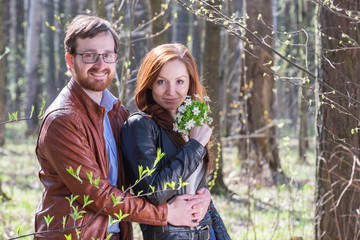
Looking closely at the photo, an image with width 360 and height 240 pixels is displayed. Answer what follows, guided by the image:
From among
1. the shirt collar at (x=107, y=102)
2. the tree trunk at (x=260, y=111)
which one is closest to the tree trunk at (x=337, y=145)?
the shirt collar at (x=107, y=102)

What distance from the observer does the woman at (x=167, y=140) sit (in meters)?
2.48

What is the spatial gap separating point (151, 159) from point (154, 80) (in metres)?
0.50

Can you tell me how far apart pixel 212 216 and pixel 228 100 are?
26.9 feet

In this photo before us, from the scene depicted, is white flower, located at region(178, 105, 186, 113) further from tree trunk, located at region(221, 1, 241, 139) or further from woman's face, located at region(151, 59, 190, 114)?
tree trunk, located at region(221, 1, 241, 139)

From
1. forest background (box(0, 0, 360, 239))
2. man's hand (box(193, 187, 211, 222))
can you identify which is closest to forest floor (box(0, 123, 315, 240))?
forest background (box(0, 0, 360, 239))

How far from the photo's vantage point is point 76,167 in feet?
7.59

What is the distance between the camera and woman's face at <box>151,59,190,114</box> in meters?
2.74

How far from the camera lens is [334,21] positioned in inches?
154

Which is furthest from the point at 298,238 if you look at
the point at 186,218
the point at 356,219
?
the point at 186,218

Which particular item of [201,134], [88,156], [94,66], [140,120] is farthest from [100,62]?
[201,134]

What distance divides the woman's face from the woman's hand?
0.23 m

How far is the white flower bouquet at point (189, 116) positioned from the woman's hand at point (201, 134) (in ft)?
0.07

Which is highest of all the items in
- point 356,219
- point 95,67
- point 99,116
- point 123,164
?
point 95,67

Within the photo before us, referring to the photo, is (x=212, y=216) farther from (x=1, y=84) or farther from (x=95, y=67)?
(x=1, y=84)
